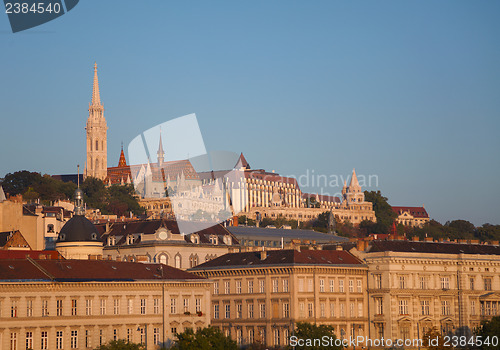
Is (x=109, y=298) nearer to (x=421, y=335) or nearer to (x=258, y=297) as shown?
(x=258, y=297)

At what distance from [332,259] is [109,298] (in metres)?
31.0

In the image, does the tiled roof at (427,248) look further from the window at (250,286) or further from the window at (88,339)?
the window at (88,339)

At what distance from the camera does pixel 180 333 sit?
95750 millimetres

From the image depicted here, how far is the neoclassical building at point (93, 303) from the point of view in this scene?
304 feet

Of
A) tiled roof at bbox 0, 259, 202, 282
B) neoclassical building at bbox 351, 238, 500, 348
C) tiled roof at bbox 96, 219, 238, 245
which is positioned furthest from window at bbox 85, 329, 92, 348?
tiled roof at bbox 96, 219, 238, 245

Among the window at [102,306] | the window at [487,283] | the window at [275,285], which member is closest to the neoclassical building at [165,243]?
the window at [275,285]

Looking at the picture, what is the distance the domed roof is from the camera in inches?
5044

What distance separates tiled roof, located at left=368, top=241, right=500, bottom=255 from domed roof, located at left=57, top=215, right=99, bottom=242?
30.3m

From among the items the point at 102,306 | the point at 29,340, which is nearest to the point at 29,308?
the point at 29,340

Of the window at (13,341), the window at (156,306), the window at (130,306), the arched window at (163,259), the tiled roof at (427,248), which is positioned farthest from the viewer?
the arched window at (163,259)

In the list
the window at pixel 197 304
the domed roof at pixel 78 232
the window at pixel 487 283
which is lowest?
the window at pixel 197 304

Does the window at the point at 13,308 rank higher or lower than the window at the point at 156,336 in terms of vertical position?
higher

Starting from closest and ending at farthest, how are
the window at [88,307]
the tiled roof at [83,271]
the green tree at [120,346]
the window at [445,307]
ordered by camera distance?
1. the green tree at [120,346]
2. the tiled roof at [83,271]
3. the window at [88,307]
4. the window at [445,307]

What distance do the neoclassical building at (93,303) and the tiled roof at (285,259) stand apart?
1294 cm
